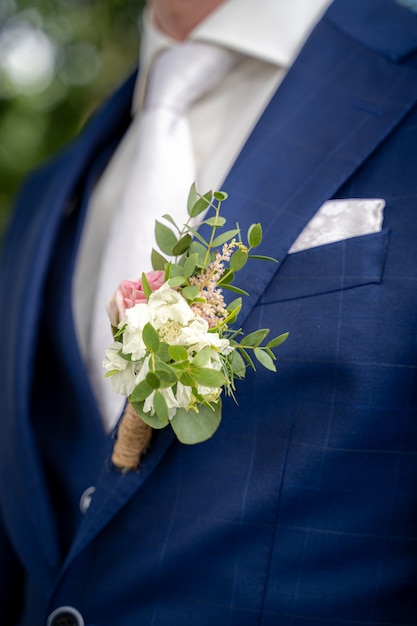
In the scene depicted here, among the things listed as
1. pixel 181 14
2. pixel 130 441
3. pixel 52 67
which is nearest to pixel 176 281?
pixel 130 441

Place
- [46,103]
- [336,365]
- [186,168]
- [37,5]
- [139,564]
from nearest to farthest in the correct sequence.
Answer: [336,365]
[139,564]
[186,168]
[37,5]
[46,103]

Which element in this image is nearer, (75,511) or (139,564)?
(139,564)

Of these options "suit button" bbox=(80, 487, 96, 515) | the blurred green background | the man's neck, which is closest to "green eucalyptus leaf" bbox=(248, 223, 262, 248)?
"suit button" bbox=(80, 487, 96, 515)

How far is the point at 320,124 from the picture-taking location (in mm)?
1021

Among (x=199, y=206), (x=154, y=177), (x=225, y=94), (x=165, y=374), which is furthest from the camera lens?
(x=225, y=94)

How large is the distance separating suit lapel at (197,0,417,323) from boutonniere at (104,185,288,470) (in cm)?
22

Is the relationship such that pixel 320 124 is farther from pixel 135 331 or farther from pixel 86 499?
pixel 86 499

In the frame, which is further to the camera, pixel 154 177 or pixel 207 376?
pixel 154 177

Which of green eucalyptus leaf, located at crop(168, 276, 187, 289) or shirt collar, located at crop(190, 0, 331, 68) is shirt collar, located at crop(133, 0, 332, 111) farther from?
green eucalyptus leaf, located at crop(168, 276, 187, 289)

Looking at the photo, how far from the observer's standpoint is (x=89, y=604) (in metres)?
1.00

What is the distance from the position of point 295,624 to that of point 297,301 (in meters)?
0.44

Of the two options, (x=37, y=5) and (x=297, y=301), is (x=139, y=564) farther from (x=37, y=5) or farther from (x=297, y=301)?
(x=37, y=5)

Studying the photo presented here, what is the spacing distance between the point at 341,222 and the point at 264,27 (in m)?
0.46

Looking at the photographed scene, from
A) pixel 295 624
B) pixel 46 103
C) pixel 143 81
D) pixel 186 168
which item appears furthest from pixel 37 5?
pixel 295 624
